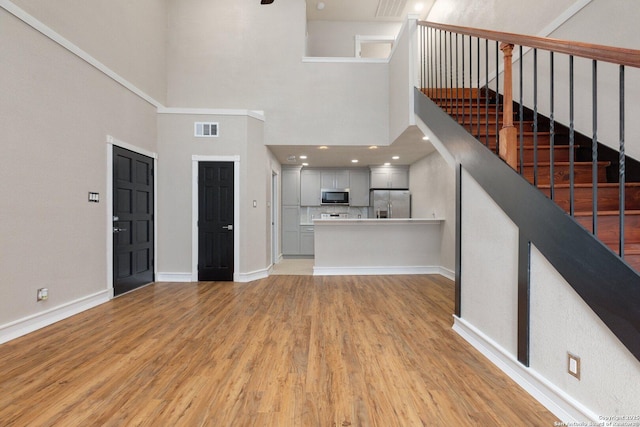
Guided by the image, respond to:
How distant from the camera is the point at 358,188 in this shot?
25.1 feet

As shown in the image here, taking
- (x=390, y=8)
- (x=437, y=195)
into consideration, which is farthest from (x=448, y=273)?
(x=390, y=8)

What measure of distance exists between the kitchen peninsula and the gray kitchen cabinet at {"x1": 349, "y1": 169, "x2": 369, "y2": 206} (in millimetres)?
2327

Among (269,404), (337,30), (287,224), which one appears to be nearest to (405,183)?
(287,224)

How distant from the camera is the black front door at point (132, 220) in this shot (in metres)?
3.92

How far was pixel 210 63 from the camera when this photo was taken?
5.29 metres

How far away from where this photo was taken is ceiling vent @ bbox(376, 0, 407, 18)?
6.28m

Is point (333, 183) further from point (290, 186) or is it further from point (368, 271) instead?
point (368, 271)

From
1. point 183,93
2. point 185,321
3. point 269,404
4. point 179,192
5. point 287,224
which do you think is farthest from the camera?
point 287,224

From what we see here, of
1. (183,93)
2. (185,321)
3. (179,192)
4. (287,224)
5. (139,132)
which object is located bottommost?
(185,321)

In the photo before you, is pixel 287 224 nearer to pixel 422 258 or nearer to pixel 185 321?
pixel 422 258

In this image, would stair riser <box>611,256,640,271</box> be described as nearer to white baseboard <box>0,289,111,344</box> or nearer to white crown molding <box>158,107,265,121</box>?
white baseboard <box>0,289,111,344</box>

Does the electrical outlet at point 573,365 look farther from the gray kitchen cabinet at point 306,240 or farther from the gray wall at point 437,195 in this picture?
the gray kitchen cabinet at point 306,240

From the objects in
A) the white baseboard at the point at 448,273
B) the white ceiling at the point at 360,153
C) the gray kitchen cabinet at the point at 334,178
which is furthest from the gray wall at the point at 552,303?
the gray kitchen cabinet at the point at 334,178

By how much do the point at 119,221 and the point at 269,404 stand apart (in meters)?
3.42
